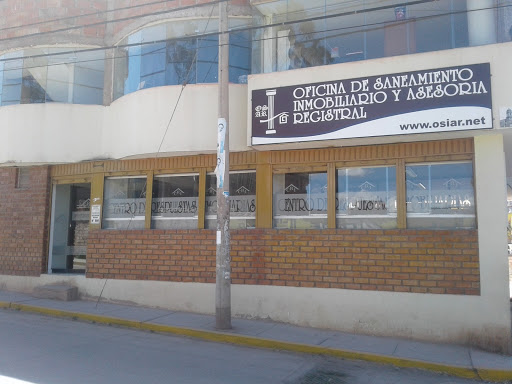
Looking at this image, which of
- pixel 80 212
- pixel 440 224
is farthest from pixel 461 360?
pixel 80 212

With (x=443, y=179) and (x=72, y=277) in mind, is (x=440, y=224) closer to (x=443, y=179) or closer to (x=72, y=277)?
(x=443, y=179)

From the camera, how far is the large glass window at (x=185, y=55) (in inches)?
412

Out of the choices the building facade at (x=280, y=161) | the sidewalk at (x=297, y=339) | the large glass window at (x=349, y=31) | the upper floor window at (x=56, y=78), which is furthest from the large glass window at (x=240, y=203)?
the upper floor window at (x=56, y=78)

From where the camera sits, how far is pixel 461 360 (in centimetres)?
711

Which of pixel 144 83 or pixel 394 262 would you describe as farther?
pixel 144 83

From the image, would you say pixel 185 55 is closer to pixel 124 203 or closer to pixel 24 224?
pixel 124 203

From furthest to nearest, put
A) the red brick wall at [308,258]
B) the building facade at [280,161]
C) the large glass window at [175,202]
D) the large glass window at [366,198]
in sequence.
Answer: the large glass window at [175,202], the large glass window at [366,198], the red brick wall at [308,258], the building facade at [280,161]

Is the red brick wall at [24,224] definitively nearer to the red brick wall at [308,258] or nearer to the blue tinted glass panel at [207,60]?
the red brick wall at [308,258]

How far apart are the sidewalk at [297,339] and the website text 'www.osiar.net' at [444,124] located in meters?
3.71

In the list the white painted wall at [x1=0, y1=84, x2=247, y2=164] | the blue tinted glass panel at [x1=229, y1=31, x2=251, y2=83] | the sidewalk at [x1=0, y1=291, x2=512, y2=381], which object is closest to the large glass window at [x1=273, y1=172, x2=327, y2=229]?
the white painted wall at [x1=0, y1=84, x2=247, y2=164]

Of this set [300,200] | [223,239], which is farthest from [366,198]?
[223,239]

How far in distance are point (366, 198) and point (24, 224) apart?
8.75 metres

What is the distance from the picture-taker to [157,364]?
655 centimetres

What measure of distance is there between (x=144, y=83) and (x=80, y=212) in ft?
13.0
